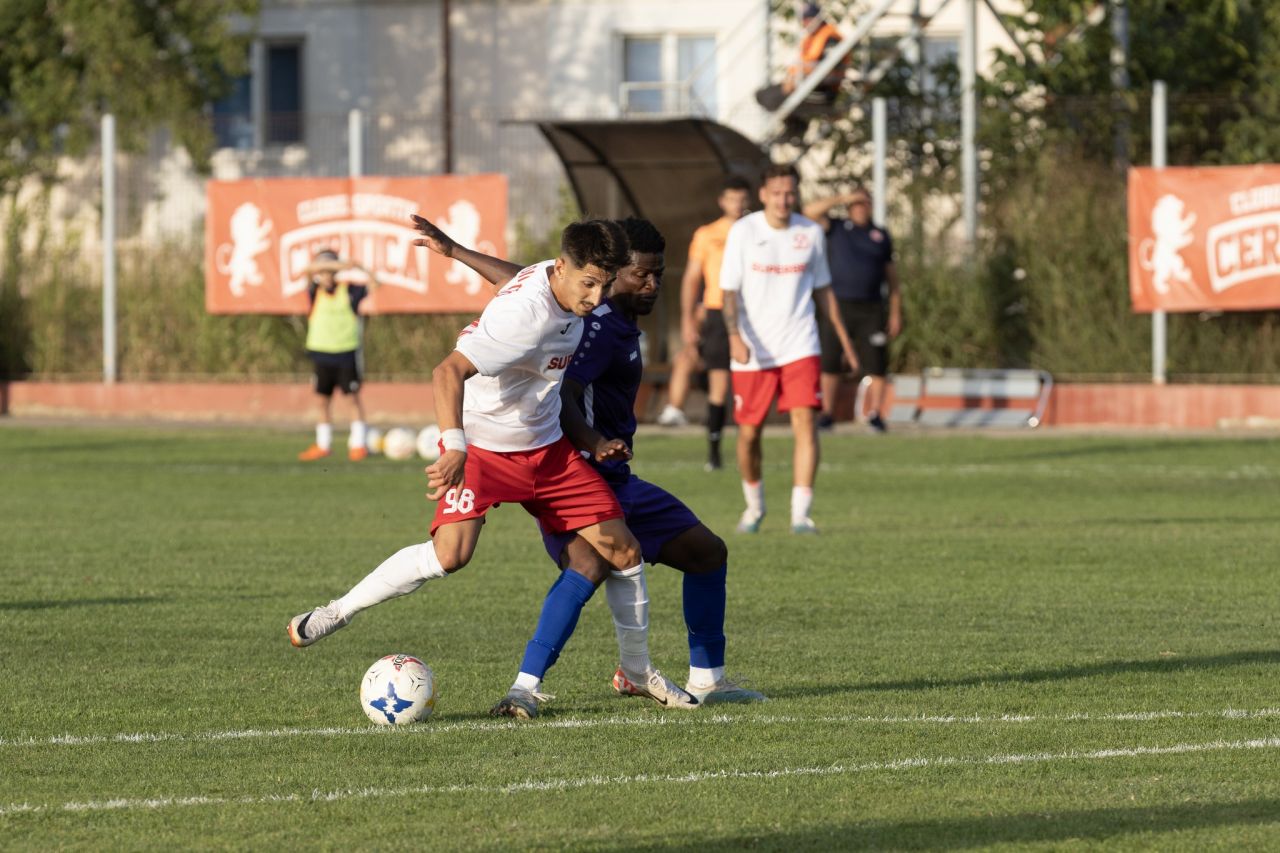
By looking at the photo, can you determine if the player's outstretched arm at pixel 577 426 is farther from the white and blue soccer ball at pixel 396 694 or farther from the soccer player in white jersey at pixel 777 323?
the soccer player in white jersey at pixel 777 323

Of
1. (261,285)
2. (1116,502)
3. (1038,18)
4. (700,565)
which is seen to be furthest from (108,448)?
(700,565)

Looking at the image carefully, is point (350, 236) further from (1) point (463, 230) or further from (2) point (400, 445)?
(2) point (400, 445)

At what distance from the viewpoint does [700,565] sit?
7441 millimetres

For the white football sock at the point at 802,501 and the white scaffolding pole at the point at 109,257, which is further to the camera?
the white scaffolding pole at the point at 109,257

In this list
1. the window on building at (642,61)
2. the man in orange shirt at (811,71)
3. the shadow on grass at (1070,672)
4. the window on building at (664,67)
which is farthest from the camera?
the window on building at (642,61)

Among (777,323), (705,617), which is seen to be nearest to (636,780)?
(705,617)

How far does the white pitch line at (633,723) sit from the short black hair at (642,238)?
1.53 m

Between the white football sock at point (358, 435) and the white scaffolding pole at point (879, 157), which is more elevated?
the white scaffolding pole at point (879, 157)

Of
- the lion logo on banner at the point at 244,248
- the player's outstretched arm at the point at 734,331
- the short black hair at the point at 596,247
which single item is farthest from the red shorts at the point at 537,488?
the lion logo on banner at the point at 244,248

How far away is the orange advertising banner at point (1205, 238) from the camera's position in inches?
838

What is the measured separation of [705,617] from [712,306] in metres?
9.19

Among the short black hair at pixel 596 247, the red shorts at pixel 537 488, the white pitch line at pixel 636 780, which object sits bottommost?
the white pitch line at pixel 636 780

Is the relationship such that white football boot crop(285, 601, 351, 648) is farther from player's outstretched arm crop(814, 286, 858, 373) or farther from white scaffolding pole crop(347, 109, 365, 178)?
white scaffolding pole crop(347, 109, 365, 178)

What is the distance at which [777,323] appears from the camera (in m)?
12.7
